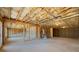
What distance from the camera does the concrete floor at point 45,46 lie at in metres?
2.32

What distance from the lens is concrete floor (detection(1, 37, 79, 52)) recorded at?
2320 mm

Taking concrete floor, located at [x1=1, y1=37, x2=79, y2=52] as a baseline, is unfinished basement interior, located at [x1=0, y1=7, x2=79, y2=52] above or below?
above

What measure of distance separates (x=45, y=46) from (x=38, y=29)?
1.26 feet

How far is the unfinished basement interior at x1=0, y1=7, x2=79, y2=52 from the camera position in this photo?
2.31 metres

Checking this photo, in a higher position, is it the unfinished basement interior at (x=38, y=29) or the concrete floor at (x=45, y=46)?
the unfinished basement interior at (x=38, y=29)

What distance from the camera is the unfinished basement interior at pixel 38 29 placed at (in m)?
2.31

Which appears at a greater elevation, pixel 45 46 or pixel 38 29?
pixel 38 29

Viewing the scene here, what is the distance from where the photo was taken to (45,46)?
2379 millimetres

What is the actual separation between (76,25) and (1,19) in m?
1.52
